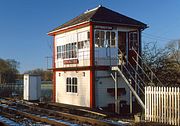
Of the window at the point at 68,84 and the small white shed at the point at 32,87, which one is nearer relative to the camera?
the window at the point at 68,84

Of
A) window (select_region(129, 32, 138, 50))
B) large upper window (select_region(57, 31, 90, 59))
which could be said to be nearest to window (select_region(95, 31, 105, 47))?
large upper window (select_region(57, 31, 90, 59))

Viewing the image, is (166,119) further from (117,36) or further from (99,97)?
(117,36)

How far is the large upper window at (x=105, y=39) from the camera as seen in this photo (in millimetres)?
20125

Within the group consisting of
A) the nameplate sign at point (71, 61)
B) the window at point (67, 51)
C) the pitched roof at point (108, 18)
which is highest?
the pitched roof at point (108, 18)

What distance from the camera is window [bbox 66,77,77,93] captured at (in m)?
21.6

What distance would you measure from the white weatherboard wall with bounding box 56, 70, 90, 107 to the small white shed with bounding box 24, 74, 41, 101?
154 inches

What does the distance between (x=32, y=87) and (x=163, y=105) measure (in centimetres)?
1618

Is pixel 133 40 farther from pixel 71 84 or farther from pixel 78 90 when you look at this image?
pixel 71 84

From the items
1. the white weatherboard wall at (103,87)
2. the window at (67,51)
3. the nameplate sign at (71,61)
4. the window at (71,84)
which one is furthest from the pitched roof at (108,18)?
the window at (71,84)

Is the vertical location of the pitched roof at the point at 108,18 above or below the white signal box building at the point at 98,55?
above

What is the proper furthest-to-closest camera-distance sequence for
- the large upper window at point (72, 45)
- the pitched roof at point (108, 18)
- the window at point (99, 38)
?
1. the large upper window at point (72, 45)
2. the window at point (99, 38)
3. the pitched roof at point (108, 18)

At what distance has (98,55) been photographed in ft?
65.2

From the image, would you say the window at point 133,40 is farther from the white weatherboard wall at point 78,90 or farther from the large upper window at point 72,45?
the white weatherboard wall at point 78,90

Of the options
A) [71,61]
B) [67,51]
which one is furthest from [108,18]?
[67,51]
